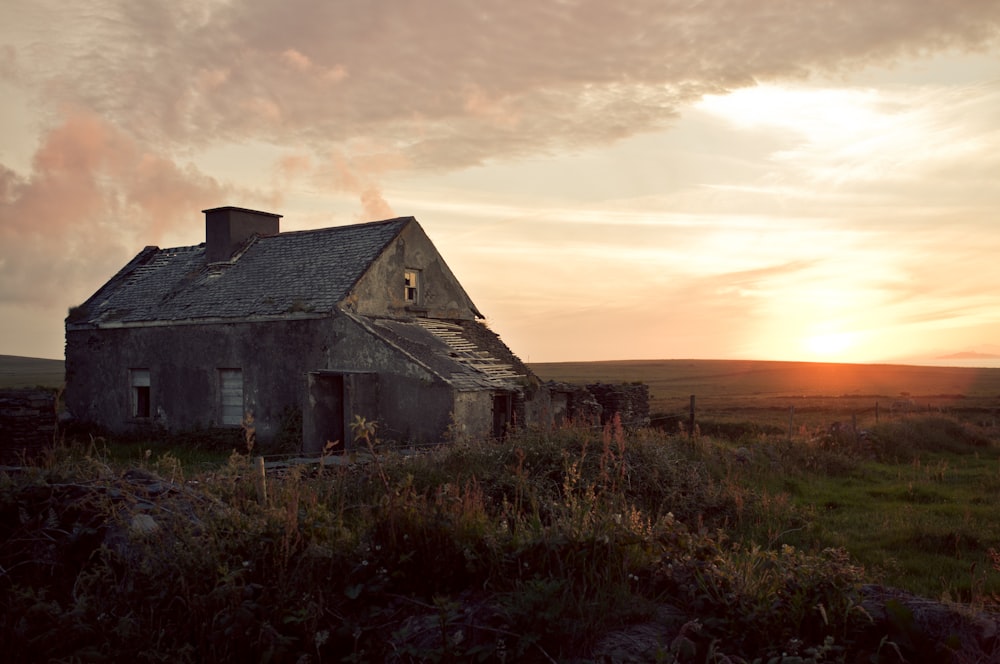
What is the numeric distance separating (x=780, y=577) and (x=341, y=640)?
3094 millimetres

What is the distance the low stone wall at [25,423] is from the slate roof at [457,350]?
23.1 feet

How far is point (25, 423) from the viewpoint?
15.3 meters

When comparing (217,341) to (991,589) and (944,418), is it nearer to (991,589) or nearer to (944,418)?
(991,589)

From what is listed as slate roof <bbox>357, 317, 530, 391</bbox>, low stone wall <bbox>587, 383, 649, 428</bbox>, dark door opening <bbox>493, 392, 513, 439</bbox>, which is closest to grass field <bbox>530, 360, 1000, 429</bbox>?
low stone wall <bbox>587, 383, 649, 428</bbox>

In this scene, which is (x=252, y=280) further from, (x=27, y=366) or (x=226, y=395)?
(x=27, y=366)

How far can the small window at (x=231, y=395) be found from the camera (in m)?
20.1

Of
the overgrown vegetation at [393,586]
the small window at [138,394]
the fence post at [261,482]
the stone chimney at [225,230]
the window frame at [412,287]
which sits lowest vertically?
the overgrown vegetation at [393,586]

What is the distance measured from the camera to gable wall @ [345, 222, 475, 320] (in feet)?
65.3

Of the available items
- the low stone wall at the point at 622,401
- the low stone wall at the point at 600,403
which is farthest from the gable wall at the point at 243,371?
the low stone wall at the point at 622,401

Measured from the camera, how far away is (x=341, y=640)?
205 inches

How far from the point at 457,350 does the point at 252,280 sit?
653 cm

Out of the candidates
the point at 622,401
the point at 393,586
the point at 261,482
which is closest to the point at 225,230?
the point at 622,401

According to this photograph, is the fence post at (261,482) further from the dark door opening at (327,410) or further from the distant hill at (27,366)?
the distant hill at (27,366)

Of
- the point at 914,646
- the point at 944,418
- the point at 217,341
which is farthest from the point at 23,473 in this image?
the point at 944,418
